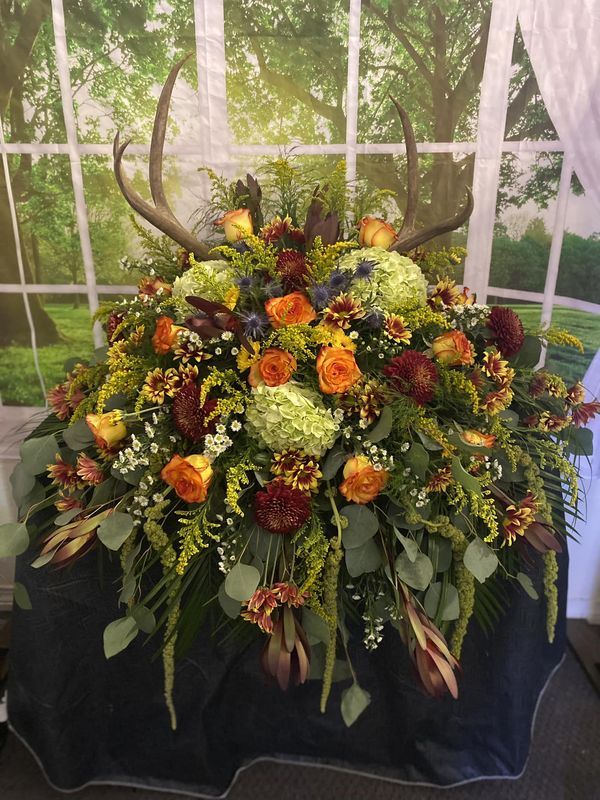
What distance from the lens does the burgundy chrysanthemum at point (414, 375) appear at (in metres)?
0.79

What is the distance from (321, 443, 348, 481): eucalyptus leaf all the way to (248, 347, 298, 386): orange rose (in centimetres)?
14

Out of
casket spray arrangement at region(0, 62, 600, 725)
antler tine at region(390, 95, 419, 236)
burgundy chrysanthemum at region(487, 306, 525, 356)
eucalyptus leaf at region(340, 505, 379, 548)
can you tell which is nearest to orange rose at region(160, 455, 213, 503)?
casket spray arrangement at region(0, 62, 600, 725)

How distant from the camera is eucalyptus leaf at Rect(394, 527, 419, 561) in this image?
0.77 m

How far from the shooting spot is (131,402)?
0.91m

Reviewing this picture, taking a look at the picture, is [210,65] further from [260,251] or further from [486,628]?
[486,628]

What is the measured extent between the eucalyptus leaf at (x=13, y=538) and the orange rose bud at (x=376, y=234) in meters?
0.77

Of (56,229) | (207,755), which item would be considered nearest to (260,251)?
(56,229)

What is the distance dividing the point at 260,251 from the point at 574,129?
0.82 m

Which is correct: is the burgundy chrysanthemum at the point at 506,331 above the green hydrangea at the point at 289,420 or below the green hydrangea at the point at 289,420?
above

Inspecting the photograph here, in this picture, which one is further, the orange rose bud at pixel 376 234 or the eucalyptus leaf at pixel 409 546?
the orange rose bud at pixel 376 234

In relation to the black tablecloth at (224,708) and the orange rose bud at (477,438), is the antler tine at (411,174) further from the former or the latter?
the black tablecloth at (224,708)

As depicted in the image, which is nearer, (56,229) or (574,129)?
(574,129)

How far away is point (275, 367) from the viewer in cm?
79

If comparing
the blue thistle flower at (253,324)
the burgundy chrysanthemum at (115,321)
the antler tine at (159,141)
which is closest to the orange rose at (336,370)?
the blue thistle flower at (253,324)
